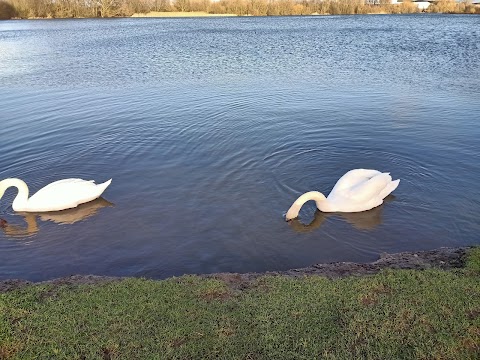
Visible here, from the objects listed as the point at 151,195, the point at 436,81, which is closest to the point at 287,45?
the point at 436,81

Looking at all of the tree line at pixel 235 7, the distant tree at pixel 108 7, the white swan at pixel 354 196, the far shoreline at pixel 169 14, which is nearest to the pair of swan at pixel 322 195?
the white swan at pixel 354 196

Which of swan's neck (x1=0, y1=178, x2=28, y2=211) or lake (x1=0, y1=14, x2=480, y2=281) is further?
swan's neck (x1=0, y1=178, x2=28, y2=211)

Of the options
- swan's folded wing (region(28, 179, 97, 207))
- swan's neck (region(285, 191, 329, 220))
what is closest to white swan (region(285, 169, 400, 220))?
swan's neck (region(285, 191, 329, 220))

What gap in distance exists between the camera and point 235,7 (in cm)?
8419

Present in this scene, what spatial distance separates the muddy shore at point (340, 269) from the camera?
7.69 m

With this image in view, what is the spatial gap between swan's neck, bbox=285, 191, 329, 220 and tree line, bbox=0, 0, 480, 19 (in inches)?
2867

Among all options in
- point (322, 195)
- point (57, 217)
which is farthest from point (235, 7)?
point (322, 195)

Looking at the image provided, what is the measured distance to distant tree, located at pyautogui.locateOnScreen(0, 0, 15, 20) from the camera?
83.2 metres

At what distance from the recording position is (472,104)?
18766mm

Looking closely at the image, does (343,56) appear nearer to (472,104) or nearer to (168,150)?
(472,104)

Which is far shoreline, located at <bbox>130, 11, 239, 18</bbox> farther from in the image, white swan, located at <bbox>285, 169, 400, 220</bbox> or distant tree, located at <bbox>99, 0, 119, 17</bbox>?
white swan, located at <bbox>285, 169, 400, 220</bbox>

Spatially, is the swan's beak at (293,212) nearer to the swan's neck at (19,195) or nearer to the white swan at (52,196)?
the white swan at (52,196)

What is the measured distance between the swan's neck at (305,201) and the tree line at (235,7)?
7282 centimetres

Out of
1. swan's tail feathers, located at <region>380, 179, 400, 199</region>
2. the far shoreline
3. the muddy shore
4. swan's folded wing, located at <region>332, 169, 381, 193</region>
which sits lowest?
the muddy shore
